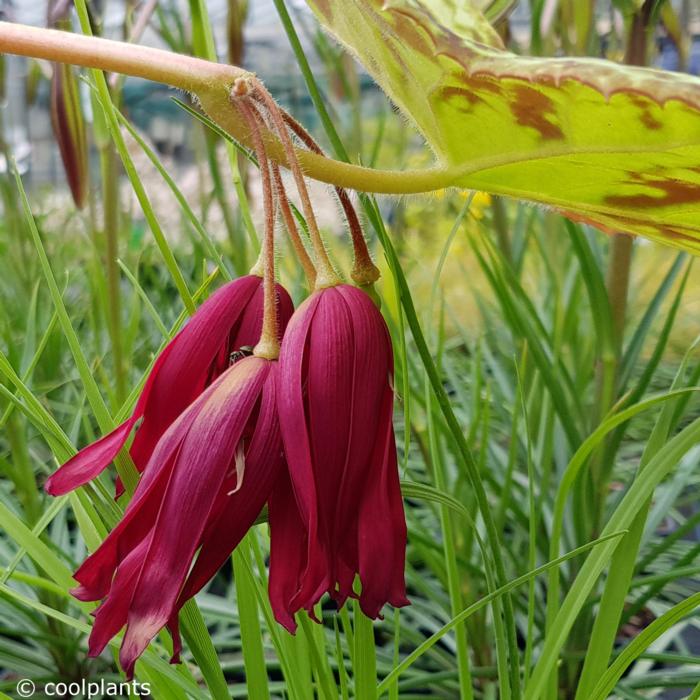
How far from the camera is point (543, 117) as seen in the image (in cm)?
23

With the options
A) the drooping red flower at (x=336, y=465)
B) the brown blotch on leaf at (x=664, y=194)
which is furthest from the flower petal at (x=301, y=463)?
the brown blotch on leaf at (x=664, y=194)

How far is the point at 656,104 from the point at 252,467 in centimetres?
14

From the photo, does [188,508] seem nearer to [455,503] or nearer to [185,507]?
[185,507]

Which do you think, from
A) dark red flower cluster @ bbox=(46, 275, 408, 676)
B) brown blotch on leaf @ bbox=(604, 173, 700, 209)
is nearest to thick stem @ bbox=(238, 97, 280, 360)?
dark red flower cluster @ bbox=(46, 275, 408, 676)

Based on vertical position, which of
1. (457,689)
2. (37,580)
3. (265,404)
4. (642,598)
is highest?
(265,404)

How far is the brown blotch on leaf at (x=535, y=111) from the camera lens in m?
0.22

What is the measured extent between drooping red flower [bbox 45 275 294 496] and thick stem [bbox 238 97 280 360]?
0.08 ft

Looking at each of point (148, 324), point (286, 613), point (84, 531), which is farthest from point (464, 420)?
point (286, 613)

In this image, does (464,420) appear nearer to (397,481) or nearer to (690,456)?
(690,456)

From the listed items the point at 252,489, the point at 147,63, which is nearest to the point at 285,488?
the point at 252,489

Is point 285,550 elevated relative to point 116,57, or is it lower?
lower

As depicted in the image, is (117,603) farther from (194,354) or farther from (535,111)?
(535,111)

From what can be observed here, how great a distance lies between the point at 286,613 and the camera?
242 mm

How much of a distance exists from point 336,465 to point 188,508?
4cm
